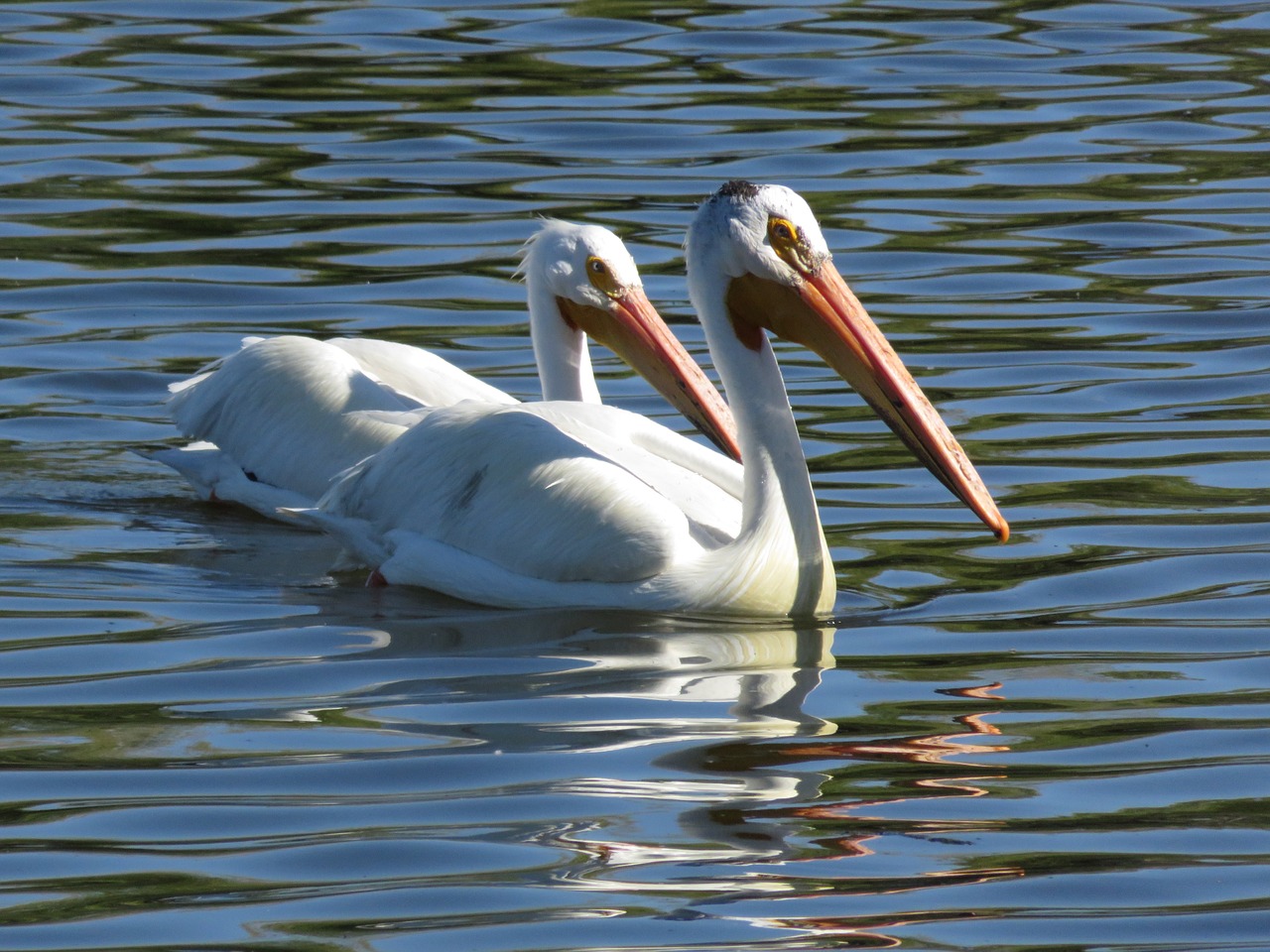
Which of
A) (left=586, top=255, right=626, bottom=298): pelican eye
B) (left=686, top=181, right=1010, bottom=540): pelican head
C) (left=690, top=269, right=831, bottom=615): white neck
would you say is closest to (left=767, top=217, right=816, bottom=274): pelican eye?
(left=686, top=181, right=1010, bottom=540): pelican head

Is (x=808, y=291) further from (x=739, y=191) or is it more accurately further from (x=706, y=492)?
(x=706, y=492)

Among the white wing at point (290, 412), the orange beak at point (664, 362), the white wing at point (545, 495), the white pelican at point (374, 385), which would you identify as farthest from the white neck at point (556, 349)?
the white wing at point (545, 495)

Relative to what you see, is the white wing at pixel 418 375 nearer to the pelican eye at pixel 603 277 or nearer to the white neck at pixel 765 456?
the pelican eye at pixel 603 277

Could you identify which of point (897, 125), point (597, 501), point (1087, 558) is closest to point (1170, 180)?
point (897, 125)

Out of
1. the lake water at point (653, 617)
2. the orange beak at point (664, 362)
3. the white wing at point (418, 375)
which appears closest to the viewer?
the lake water at point (653, 617)

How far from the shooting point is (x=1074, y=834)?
3.95m

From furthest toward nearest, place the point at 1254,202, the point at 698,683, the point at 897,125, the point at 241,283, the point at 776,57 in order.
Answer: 1. the point at 776,57
2. the point at 897,125
3. the point at 1254,202
4. the point at 241,283
5. the point at 698,683

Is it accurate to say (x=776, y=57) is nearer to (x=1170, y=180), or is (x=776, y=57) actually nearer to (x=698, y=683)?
(x=1170, y=180)

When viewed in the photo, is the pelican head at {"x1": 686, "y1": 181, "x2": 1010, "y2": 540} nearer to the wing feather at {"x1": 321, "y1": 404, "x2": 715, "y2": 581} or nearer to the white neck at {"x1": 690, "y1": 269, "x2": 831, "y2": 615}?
the white neck at {"x1": 690, "y1": 269, "x2": 831, "y2": 615}

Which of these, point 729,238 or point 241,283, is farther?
point 241,283

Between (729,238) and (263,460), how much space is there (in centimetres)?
215

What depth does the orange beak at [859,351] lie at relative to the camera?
5.49m

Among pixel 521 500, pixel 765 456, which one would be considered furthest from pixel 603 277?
pixel 765 456

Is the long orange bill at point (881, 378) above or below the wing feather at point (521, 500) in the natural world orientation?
above
